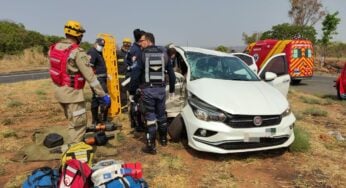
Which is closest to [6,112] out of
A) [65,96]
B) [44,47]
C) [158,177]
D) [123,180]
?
[65,96]

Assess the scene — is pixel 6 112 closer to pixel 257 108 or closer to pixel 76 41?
pixel 76 41

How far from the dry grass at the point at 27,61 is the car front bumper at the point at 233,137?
85.6ft

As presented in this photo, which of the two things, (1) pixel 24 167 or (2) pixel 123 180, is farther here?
(1) pixel 24 167

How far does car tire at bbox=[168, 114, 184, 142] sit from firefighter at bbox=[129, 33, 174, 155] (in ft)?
1.19

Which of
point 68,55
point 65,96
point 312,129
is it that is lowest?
point 312,129

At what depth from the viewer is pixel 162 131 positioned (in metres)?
5.98

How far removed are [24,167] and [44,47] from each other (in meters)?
31.0

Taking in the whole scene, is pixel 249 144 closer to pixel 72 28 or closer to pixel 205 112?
pixel 205 112

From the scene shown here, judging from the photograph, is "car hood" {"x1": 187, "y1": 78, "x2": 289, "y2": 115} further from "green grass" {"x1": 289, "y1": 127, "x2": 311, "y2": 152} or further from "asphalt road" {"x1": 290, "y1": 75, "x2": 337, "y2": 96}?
"asphalt road" {"x1": 290, "y1": 75, "x2": 337, "y2": 96}

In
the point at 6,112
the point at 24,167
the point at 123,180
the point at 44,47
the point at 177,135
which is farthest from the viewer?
the point at 44,47

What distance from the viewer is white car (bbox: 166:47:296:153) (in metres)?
5.17

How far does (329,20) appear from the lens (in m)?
30.0

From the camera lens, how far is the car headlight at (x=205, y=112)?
5.22 meters

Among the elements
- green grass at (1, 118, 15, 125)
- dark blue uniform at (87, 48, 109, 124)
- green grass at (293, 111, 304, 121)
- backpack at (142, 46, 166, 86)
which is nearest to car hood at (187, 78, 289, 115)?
backpack at (142, 46, 166, 86)
